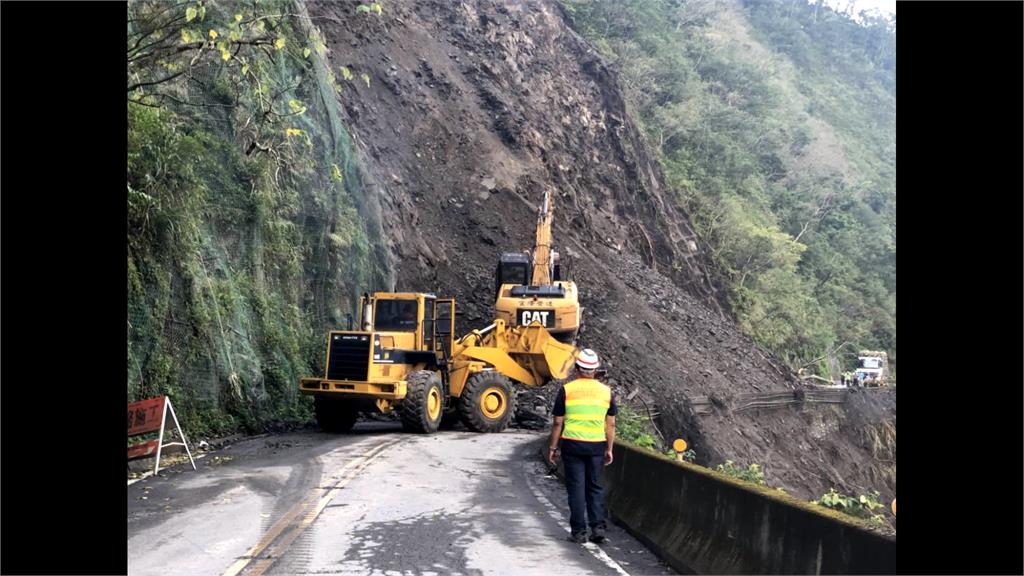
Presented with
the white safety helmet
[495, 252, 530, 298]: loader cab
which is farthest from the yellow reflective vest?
[495, 252, 530, 298]: loader cab

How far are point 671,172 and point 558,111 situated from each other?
16.3m

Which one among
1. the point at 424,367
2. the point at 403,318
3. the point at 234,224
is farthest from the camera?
the point at 234,224

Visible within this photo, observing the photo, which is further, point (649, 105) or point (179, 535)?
point (649, 105)

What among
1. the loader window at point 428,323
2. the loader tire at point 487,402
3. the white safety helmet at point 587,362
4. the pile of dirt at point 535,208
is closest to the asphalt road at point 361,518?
the white safety helmet at point 587,362

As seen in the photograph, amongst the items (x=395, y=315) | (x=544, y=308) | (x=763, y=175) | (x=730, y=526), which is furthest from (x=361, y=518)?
(x=763, y=175)

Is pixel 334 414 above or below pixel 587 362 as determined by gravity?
below

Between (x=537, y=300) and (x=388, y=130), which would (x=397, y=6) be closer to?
(x=388, y=130)

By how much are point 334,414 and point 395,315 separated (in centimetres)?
252

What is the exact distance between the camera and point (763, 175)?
7619 cm

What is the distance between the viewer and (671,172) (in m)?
63.2

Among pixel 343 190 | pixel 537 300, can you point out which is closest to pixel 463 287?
pixel 343 190

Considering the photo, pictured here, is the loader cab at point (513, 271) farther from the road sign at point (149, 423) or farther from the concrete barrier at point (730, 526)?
the concrete barrier at point (730, 526)

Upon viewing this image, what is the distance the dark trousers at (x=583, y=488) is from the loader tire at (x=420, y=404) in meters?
11.2

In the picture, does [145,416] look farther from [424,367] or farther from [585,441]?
[585,441]
